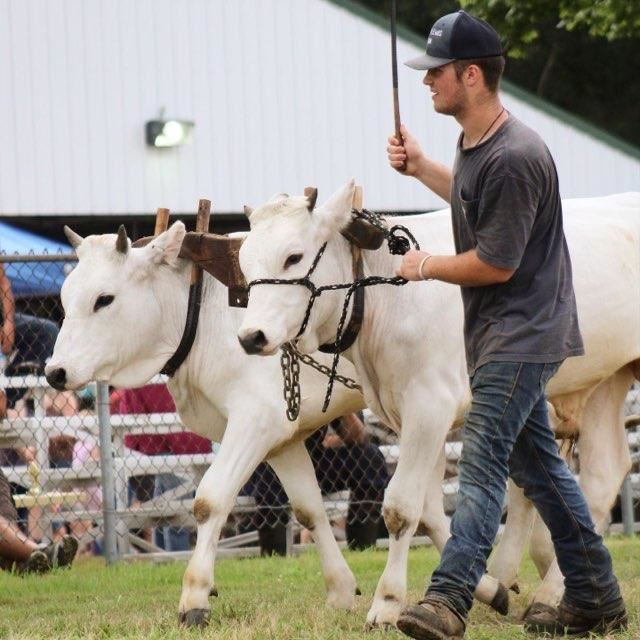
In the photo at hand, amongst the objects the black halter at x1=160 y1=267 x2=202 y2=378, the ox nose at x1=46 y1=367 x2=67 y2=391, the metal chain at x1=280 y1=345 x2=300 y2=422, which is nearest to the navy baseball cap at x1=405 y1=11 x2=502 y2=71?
the metal chain at x1=280 y1=345 x2=300 y2=422

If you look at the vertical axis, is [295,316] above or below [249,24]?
below

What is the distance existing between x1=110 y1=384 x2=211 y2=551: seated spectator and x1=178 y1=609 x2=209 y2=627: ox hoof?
407cm

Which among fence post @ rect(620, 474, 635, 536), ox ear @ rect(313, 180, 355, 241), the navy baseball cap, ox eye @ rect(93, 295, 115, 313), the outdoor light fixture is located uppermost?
the navy baseball cap

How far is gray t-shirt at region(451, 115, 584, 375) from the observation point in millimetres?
5391

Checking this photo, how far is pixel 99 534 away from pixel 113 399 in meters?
0.96

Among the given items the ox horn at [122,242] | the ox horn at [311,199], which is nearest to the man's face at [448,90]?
the ox horn at [311,199]

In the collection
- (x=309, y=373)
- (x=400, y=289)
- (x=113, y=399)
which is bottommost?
(x=113, y=399)

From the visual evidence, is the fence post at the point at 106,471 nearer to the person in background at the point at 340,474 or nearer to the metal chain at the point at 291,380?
the person in background at the point at 340,474

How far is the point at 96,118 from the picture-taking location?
18.7 metres

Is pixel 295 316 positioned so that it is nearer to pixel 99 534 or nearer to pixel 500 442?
pixel 500 442

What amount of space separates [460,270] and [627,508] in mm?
6965

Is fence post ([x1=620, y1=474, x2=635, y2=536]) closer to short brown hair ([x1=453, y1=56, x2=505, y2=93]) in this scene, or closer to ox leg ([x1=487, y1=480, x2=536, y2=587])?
ox leg ([x1=487, y1=480, x2=536, y2=587])

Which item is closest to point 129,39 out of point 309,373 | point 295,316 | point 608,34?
point 608,34

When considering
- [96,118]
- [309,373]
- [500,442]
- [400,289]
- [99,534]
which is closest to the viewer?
[500,442]
